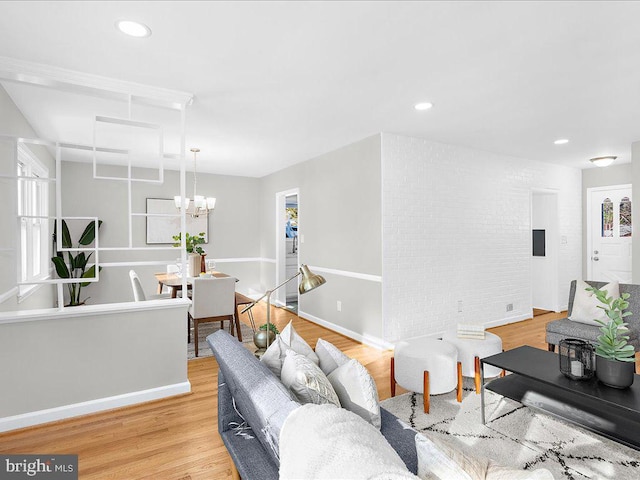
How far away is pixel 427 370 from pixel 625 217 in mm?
5133

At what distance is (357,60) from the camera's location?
2.40 meters

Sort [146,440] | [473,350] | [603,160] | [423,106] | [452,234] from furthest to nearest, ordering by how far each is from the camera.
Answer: [603,160] < [452,234] < [423,106] < [473,350] < [146,440]

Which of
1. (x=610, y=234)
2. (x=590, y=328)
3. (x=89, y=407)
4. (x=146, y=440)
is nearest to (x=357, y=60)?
(x=146, y=440)

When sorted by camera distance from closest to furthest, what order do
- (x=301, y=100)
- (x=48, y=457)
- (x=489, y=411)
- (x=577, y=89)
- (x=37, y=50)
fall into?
(x=48, y=457) < (x=37, y=50) < (x=489, y=411) < (x=577, y=89) < (x=301, y=100)

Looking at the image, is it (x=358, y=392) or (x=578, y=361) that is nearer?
(x=358, y=392)

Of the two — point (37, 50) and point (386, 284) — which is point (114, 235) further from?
point (386, 284)

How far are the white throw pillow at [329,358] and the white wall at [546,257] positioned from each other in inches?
211

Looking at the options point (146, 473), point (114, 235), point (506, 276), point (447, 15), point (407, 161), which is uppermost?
point (447, 15)

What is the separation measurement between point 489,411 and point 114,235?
579 centimetres

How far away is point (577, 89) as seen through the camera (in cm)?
287

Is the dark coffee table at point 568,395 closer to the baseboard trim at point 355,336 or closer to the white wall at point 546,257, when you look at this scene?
the baseboard trim at point 355,336

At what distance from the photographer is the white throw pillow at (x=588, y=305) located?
3530mm

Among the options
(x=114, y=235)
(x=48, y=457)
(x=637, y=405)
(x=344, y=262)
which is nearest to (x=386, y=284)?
A: (x=344, y=262)

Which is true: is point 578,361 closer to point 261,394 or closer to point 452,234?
point 261,394
